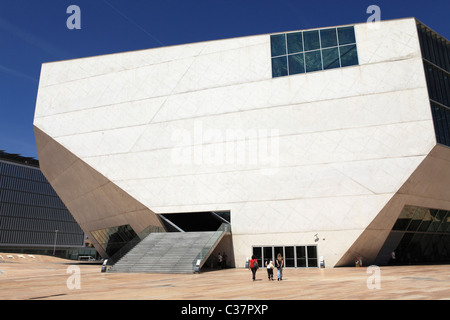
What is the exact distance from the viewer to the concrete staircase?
23406 millimetres

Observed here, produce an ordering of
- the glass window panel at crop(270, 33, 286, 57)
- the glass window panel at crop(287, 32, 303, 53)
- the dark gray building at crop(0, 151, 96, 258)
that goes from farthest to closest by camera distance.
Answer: the dark gray building at crop(0, 151, 96, 258) < the glass window panel at crop(270, 33, 286, 57) < the glass window panel at crop(287, 32, 303, 53)

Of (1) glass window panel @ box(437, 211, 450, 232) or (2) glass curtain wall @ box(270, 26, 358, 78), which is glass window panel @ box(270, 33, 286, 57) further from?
(1) glass window panel @ box(437, 211, 450, 232)

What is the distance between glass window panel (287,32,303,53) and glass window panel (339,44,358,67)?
3.58 m

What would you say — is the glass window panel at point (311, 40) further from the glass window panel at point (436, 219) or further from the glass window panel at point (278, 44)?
the glass window panel at point (436, 219)

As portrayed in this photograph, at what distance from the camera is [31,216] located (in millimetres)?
97125

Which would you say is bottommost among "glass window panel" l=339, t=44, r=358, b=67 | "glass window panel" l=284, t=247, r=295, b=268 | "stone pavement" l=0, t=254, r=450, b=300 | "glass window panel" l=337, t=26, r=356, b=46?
"stone pavement" l=0, t=254, r=450, b=300

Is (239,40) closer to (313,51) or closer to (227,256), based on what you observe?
(313,51)

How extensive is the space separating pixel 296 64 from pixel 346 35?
4.57 meters

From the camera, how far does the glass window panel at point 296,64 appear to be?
31.1 meters

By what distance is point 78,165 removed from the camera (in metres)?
36.2

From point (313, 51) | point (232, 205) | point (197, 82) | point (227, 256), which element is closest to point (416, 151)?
point (313, 51)

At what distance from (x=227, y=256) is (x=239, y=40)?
19012 millimetres

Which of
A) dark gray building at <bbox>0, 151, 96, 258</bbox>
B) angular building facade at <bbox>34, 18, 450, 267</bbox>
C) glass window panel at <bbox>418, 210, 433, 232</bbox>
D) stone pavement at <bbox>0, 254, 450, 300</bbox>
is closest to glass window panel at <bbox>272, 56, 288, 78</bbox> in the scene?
angular building facade at <bbox>34, 18, 450, 267</bbox>

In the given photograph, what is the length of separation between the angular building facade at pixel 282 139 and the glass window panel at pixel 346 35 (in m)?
0.11
